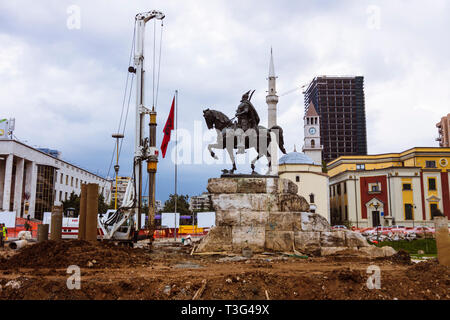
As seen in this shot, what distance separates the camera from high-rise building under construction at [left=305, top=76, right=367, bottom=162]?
127 m

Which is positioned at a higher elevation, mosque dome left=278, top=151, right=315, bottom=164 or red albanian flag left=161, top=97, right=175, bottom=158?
mosque dome left=278, top=151, right=315, bottom=164

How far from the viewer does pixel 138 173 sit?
1795 centimetres

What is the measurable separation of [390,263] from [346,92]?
126 meters

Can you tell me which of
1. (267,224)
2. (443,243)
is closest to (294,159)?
(267,224)

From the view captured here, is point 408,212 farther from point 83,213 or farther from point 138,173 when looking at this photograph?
point 83,213

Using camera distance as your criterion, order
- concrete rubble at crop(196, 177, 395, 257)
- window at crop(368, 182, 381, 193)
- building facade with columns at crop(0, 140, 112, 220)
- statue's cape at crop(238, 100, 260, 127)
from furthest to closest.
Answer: window at crop(368, 182, 381, 193), building facade with columns at crop(0, 140, 112, 220), statue's cape at crop(238, 100, 260, 127), concrete rubble at crop(196, 177, 395, 257)

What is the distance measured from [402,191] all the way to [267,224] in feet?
158

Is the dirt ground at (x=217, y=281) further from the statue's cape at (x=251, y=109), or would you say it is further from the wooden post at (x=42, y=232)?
the statue's cape at (x=251, y=109)

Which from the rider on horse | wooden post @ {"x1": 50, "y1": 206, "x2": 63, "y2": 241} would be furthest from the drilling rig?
the rider on horse

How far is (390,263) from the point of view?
10.4m

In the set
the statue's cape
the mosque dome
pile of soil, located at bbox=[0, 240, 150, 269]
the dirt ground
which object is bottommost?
the dirt ground

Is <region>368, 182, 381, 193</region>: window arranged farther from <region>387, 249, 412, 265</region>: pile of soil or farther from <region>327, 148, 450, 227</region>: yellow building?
<region>387, 249, 412, 265</region>: pile of soil

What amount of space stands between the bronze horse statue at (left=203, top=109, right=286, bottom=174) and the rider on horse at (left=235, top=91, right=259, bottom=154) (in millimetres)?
152

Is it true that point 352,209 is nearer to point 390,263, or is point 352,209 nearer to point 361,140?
point 390,263
